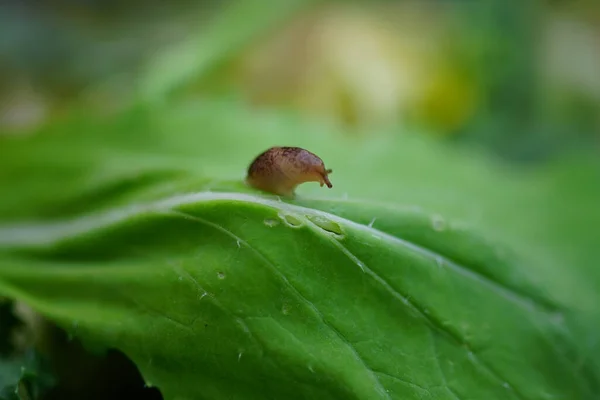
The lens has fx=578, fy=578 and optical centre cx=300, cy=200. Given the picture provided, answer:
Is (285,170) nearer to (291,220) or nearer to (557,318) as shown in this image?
(291,220)

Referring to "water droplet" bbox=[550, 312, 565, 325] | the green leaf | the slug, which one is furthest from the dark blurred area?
"water droplet" bbox=[550, 312, 565, 325]

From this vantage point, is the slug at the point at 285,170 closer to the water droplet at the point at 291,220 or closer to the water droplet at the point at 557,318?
the water droplet at the point at 291,220

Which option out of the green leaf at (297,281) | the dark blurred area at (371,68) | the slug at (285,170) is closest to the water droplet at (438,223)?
the green leaf at (297,281)

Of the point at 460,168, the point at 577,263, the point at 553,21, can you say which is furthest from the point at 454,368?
the point at 553,21

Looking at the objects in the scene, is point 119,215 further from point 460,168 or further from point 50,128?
point 460,168

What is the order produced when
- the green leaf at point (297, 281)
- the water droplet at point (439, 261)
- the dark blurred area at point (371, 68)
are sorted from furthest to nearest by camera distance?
the dark blurred area at point (371, 68)
the water droplet at point (439, 261)
the green leaf at point (297, 281)

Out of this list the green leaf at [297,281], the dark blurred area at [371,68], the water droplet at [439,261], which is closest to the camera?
the green leaf at [297,281]

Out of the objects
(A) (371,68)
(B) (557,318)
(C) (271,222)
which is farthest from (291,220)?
(A) (371,68)
